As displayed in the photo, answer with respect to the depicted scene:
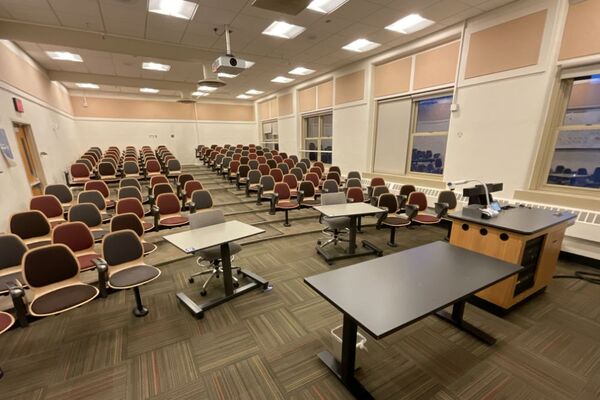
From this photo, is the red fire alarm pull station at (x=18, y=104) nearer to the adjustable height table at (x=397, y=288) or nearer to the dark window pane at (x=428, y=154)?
the adjustable height table at (x=397, y=288)

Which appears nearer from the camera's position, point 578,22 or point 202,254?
point 202,254

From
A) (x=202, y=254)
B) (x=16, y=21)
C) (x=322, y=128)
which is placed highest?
(x=16, y=21)

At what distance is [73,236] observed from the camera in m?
2.71

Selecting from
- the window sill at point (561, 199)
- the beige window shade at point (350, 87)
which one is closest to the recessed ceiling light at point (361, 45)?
the beige window shade at point (350, 87)

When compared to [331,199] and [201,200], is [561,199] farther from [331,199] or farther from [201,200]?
[201,200]

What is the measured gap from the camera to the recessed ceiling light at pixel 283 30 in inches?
191

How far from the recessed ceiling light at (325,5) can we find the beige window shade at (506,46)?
2.47 meters

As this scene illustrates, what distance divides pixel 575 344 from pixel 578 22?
397cm

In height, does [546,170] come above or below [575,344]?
above

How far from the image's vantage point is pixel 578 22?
3346mm

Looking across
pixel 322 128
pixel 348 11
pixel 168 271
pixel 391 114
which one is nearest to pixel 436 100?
pixel 391 114

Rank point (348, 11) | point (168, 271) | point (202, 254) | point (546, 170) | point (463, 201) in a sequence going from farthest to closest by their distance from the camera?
point (463, 201), point (348, 11), point (546, 170), point (168, 271), point (202, 254)

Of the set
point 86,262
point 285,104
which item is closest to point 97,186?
point 86,262

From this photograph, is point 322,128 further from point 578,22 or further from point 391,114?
point 578,22
